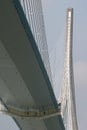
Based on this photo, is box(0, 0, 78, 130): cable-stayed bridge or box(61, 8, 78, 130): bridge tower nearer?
box(0, 0, 78, 130): cable-stayed bridge

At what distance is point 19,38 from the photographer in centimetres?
1440

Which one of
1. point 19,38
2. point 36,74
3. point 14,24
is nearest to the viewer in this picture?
point 14,24

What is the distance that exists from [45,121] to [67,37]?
6.10m

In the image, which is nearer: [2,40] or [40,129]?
[2,40]

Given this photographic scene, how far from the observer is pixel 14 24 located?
13.4 m

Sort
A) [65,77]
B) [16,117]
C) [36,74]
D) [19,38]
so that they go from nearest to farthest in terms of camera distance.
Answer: [19,38]
[36,74]
[16,117]
[65,77]

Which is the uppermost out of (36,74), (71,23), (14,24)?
(14,24)

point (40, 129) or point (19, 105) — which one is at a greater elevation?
point (19, 105)

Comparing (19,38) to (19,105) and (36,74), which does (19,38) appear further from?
(19,105)

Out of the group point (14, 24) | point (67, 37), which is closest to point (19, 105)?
point (67, 37)

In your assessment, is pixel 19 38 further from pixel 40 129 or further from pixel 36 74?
pixel 40 129

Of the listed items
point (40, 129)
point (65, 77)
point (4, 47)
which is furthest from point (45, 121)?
point (4, 47)

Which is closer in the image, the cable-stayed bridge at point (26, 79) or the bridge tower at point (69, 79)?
the cable-stayed bridge at point (26, 79)

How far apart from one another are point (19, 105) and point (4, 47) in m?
7.93
